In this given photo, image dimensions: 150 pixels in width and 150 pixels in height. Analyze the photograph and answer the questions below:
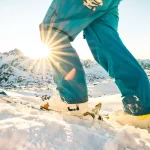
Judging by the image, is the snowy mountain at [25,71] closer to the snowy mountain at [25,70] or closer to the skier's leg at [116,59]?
the snowy mountain at [25,70]

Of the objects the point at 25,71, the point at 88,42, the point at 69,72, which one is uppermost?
the point at 88,42

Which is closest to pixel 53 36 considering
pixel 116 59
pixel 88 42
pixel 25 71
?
pixel 88 42

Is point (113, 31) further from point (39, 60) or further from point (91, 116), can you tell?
point (39, 60)

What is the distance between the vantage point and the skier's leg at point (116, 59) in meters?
2.07

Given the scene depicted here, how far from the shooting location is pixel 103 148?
127 centimetres

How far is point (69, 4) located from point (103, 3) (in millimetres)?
296

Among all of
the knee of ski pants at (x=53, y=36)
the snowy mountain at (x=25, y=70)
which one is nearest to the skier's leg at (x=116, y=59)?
the knee of ski pants at (x=53, y=36)

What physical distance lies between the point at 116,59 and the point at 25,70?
111 ft

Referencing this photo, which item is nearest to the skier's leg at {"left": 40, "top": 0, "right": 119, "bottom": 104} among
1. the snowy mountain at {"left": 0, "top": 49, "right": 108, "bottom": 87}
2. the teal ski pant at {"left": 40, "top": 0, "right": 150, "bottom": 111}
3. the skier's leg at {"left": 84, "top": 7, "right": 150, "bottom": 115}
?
the teal ski pant at {"left": 40, "top": 0, "right": 150, "bottom": 111}

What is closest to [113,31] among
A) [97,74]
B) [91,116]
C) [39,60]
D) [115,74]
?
[115,74]

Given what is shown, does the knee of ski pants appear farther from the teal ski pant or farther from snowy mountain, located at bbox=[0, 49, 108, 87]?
snowy mountain, located at bbox=[0, 49, 108, 87]

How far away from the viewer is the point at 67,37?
2.27m

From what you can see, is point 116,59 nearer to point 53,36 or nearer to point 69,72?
point 69,72

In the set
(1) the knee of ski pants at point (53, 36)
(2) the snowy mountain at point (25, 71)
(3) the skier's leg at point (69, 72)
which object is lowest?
(2) the snowy mountain at point (25, 71)
